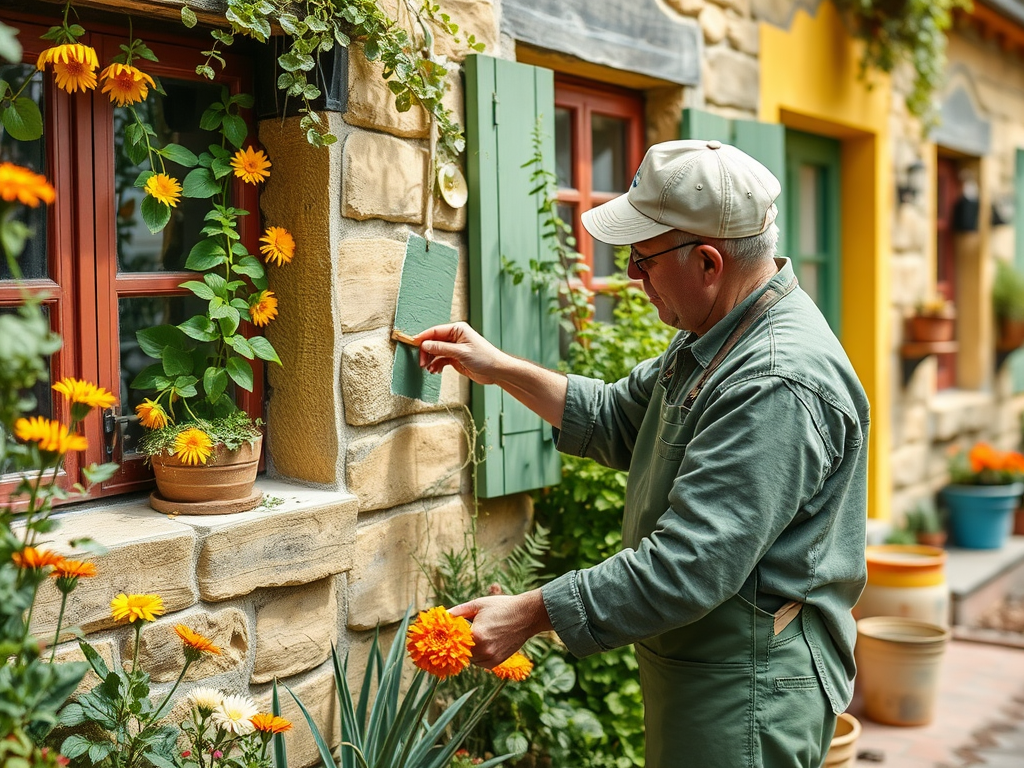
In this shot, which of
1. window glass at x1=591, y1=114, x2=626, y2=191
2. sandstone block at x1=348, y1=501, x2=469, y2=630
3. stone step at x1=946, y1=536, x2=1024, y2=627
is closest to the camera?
sandstone block at x1=348, y1=501, x2=469, y2=630

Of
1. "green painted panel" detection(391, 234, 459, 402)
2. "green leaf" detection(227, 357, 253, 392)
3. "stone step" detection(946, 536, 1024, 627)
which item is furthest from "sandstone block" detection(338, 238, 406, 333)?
"stone step" detection(946, 536, 1024, 627)

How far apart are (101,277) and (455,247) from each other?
0.94m

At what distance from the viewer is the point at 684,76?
147 inches

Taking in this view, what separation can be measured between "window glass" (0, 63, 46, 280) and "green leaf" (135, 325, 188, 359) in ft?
0.76

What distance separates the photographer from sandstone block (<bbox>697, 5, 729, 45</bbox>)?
12.8 ft

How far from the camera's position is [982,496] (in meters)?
6.14

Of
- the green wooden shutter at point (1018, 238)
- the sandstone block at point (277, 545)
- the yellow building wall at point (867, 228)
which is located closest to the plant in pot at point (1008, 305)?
the green wooden shutter at point (1018, 238)

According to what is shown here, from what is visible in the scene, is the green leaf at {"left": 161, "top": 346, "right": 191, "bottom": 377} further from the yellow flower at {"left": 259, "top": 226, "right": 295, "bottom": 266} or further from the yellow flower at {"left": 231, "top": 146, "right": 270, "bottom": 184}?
the yellow flower at {"left": 231, "top": 146, "right": 270, "bottom": 184}

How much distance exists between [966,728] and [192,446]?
3362 millimetres

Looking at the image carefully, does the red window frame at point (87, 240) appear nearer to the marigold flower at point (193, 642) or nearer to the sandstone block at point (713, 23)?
the marigold flower at point (193, 642)

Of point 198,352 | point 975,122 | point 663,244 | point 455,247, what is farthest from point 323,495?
point 975,122

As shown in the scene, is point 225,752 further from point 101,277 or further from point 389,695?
point 101,277

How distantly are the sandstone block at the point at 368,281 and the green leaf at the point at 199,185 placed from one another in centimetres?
31

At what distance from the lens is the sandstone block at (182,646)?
2.09 meters
